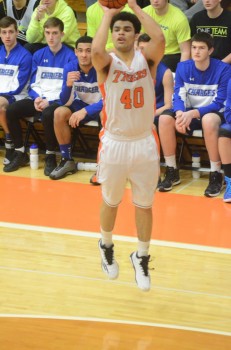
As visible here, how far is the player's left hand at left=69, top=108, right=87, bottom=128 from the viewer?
31.1 feet

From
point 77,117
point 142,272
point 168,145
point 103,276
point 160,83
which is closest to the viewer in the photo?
point 142,272

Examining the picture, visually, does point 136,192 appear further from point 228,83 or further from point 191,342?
point 228,83

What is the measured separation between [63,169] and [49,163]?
0.84 ft

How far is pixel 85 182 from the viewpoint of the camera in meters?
9.46

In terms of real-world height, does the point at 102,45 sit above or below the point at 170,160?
above

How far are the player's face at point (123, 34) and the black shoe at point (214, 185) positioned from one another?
3650 millimetres

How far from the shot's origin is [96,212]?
27.3 feet

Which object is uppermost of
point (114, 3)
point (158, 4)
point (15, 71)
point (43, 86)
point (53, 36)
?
point (114, 3)

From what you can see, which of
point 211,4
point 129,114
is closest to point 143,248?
point 129,114

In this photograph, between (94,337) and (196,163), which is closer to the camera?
(94,337)

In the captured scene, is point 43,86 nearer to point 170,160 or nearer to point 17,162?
point 17,162

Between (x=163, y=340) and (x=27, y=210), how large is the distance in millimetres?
3342

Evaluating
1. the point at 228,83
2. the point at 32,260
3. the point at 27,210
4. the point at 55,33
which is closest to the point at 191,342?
the point at 32,260

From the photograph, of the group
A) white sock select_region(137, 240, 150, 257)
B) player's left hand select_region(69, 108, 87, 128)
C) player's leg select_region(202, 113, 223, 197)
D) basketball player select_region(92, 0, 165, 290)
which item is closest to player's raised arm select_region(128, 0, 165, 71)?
basketball player select_region(92, 0, 165, 290)
